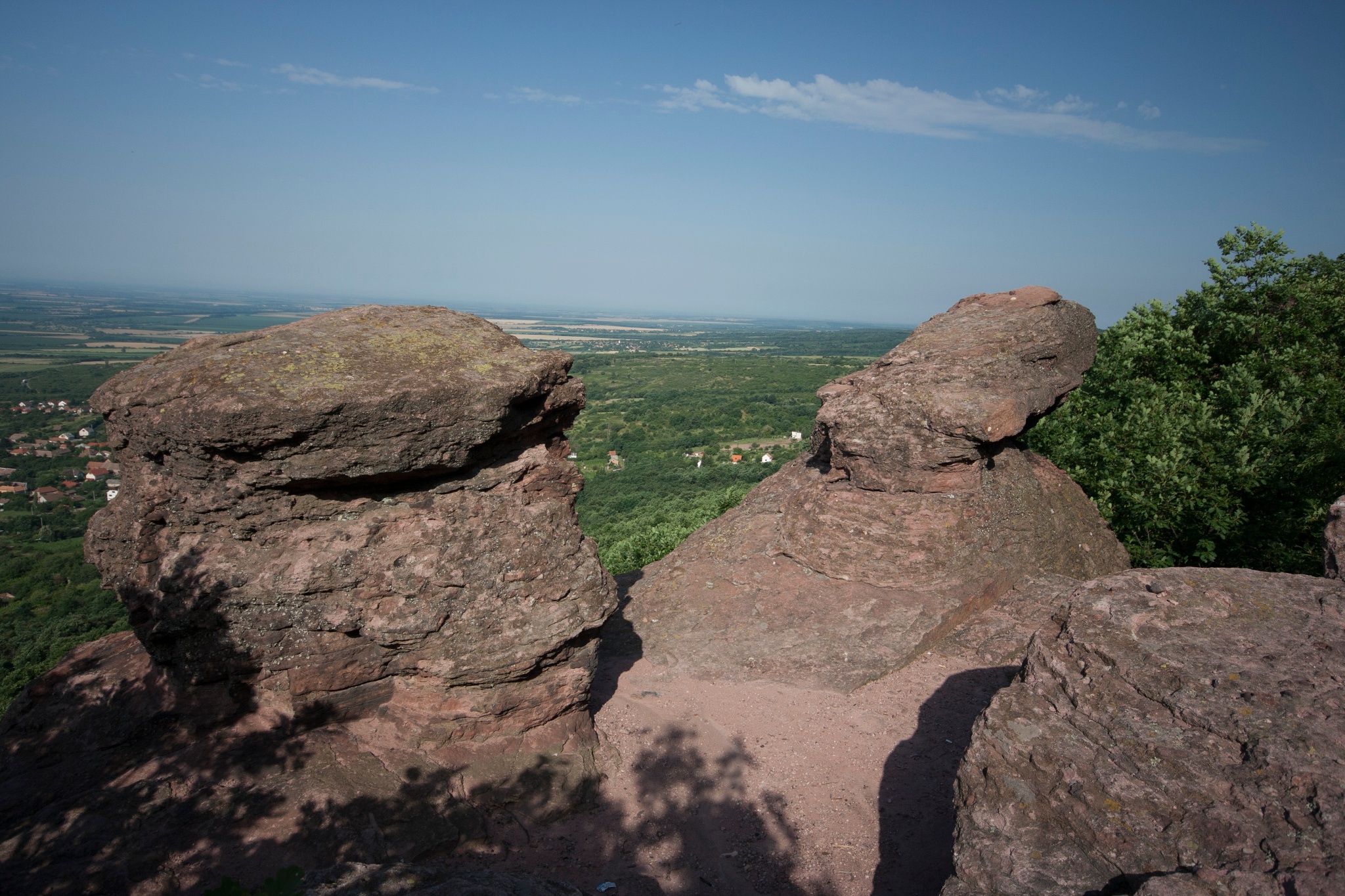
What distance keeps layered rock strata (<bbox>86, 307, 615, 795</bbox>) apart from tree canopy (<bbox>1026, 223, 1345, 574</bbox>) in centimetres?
1241

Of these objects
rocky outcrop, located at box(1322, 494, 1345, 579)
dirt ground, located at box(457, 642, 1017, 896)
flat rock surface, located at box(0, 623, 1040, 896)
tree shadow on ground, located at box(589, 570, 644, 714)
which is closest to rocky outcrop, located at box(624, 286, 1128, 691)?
tree shadow on ground, located at box(589, 570, 644, 714)

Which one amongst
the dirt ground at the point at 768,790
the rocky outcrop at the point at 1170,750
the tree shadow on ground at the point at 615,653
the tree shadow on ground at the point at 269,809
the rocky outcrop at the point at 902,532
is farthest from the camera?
the rocky outcrop at the point at 902,532

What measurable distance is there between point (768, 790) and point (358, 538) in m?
4.98

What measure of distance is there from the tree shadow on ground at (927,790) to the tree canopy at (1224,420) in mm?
7401

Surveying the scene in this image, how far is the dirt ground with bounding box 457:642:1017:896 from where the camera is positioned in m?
6.34

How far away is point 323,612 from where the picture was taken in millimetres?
6805

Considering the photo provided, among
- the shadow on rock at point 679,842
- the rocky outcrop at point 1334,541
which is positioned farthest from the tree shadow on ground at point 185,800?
the rocky outcrop at point 1334,541

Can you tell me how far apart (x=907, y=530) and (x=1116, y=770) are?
5804 millimetres

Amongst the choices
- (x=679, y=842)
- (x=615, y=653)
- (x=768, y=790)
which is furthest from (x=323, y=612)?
(x=768, y=790)

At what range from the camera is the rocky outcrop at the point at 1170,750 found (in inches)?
159

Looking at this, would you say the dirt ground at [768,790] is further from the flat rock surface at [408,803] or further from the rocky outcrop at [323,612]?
the rocky outcrop at [323,612]

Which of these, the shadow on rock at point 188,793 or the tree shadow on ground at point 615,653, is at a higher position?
the shadow on rock at point 188,793

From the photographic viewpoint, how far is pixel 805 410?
64.1m

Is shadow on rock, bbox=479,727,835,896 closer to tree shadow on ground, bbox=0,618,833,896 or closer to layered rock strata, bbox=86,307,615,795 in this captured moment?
tree shadow on ground, bbox=0,618,833,896
